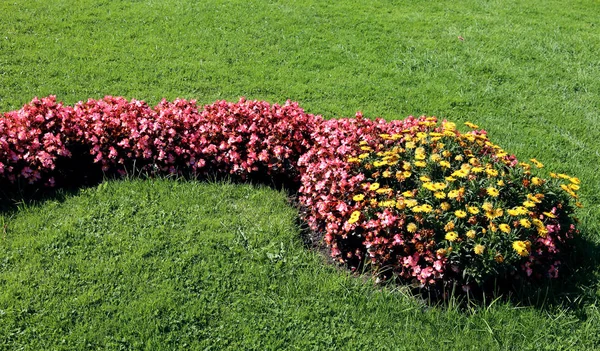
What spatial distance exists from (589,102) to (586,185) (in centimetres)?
211

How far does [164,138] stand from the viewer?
510 cm

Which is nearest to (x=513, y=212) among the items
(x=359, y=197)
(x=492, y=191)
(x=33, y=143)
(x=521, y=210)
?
(x=521, y=210)

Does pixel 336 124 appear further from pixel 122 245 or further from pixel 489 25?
pixel 489 25

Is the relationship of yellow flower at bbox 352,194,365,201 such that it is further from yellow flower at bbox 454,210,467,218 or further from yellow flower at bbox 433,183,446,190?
yellow flower at bbox 454,210,467,218

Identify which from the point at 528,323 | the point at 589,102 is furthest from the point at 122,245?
the point at 589,102

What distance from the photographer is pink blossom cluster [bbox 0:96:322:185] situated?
4.95 m

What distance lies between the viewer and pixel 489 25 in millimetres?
9086

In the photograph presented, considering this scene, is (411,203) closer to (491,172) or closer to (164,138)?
(491,172)

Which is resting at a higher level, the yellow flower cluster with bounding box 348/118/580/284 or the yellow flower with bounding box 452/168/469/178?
the yellow flower with bounding box 452/168/469/178

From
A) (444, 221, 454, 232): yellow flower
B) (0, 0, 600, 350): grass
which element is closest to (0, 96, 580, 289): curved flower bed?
(444, 221, 454, 232): yellow flower

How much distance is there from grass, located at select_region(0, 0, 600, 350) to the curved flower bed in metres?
0.27

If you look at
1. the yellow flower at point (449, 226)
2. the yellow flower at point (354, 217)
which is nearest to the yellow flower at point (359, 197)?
the yellow flower at point (354, 217)

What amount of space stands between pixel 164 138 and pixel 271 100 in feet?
6.33

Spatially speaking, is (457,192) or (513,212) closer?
(513,212)
